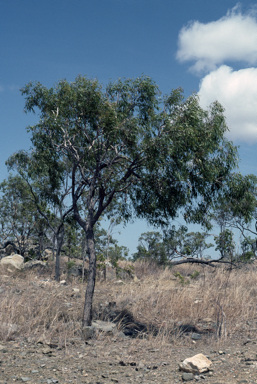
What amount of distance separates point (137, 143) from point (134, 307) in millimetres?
5969

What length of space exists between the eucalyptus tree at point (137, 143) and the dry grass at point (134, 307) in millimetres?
1301

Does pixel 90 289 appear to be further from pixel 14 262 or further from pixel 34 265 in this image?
pixel 34 265

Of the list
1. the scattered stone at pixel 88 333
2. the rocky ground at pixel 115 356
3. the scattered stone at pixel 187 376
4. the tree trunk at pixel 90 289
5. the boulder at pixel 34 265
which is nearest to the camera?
the scattered stone at pixel 187 376

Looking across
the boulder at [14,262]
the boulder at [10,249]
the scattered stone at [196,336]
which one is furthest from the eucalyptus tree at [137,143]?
the boulder at [10,249]

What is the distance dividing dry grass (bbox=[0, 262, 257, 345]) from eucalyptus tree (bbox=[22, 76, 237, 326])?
51.2 inches

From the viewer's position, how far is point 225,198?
1059 centimetres

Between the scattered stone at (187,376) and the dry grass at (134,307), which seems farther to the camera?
the dry grass at (134,307)

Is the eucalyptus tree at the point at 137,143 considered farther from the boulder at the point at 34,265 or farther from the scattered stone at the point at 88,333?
the boulder at the point at 34,265

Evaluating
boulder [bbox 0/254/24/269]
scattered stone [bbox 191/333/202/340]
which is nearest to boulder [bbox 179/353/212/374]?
scattered stone [bbox 191/333/202/340]

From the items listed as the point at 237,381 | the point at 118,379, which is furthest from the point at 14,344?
the point at 237,381

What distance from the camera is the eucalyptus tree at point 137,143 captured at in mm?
9703

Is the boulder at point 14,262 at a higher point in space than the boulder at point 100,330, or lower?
higher

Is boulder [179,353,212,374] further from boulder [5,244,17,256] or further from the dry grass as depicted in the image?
boulder [5,244,17,256]

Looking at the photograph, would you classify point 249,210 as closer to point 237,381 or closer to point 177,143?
point 177,143
